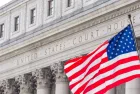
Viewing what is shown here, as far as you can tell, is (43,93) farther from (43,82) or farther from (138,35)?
(138,35)

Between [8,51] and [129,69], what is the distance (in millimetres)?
32479

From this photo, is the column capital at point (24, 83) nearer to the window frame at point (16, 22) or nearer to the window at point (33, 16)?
the window at point (33, 16)

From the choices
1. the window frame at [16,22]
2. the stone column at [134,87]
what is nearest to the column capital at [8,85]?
the window frame at [16,22]

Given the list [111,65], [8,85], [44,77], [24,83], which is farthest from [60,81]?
[111,65]

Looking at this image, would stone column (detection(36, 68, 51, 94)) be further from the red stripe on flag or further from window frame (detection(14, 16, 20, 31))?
the red stripe on flag

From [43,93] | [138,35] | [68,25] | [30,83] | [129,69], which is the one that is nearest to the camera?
[129,69]

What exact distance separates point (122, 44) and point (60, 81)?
23.9m

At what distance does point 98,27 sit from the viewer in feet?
132

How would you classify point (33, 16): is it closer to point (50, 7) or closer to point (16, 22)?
point (50, 7)

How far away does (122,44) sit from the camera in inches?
841

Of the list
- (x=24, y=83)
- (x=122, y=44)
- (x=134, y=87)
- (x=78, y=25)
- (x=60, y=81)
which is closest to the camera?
(x=122, y=44)

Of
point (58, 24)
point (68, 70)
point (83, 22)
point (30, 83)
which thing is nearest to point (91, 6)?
point (83, 22)

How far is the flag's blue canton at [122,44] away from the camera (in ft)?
70.0

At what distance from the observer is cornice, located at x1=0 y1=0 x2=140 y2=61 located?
36969 millimetres
